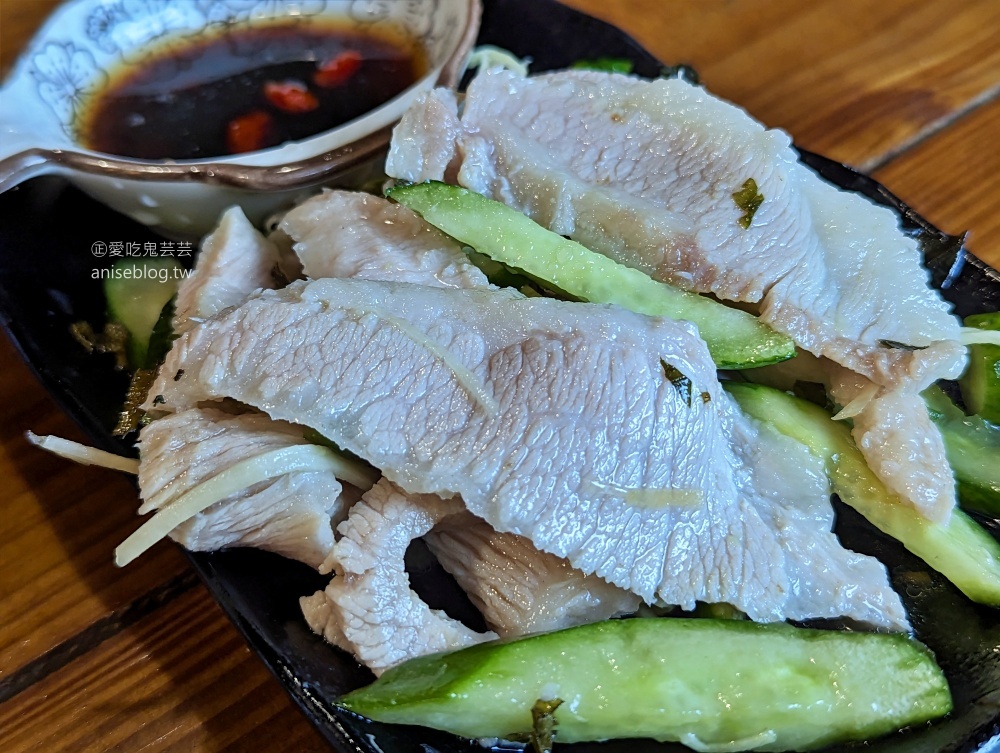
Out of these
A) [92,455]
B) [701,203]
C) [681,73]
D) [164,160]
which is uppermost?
[681,73]

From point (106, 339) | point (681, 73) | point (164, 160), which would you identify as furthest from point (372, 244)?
point (681, 73)

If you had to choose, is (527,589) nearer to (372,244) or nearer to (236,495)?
(236,495)

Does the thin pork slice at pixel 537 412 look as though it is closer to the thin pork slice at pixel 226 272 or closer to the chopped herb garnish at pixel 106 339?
the thin pork slice at pixel 226 272

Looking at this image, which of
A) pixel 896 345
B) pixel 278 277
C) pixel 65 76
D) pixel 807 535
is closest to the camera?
pixel 807 535

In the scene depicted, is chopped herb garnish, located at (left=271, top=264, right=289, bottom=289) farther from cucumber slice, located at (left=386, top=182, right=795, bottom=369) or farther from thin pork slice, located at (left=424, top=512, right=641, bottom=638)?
thin pork slice, located at (left=424, top=512, right=641, bottom=638)

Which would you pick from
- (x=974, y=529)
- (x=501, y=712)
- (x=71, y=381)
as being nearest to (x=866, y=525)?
(x=974, y=529)

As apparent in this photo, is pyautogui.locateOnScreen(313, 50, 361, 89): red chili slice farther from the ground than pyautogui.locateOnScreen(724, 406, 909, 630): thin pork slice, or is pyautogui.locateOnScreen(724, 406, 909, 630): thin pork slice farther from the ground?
pyautogui.locateOnScreen(313, 50, 361, 89): red chili slice

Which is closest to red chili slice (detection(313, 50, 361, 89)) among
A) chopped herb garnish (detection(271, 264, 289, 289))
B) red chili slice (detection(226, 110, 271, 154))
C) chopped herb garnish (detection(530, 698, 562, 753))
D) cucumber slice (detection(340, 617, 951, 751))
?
red chili slice (detection(226, 110, 271, 154))
